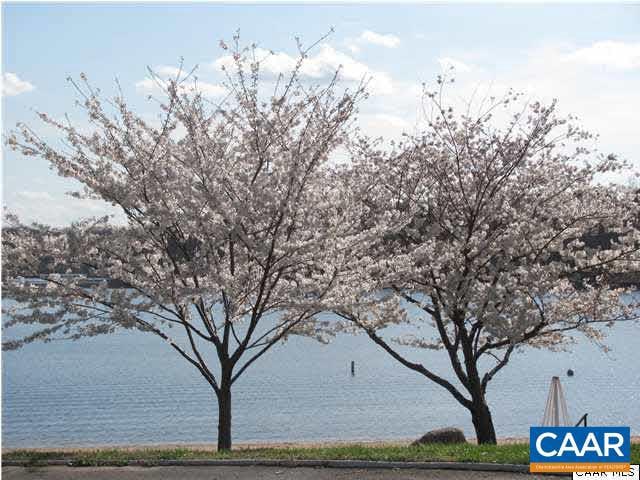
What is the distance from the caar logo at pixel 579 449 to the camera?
8672mm

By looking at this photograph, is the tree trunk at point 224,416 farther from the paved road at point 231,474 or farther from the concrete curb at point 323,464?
the paved road at point 231,474

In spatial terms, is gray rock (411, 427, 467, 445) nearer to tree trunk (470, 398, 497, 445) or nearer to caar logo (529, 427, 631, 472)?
tree trunk (470, 398, 497, 445)

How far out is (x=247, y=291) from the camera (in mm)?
11766

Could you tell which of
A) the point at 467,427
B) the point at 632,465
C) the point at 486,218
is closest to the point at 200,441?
the point at 467,427

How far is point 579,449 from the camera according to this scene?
9.16 m

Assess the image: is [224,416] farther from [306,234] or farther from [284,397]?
[284,397]

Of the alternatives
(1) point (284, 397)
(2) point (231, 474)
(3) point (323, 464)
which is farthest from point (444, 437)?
(1) point (284, 397)

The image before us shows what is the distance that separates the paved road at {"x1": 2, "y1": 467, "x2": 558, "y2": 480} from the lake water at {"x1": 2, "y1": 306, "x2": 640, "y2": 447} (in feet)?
52.6

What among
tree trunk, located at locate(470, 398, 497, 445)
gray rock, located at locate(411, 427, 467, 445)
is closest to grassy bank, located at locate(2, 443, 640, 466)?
tree trunk, located at locate(470, 398, 497, 445)

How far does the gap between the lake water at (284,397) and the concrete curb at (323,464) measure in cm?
1579

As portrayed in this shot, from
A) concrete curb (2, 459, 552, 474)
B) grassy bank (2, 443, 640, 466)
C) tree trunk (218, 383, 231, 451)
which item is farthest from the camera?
tree trunk (218, 383, 231, 451)

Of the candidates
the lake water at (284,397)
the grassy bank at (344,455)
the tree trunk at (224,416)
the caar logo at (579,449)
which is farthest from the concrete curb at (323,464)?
the lake water at (284,397)

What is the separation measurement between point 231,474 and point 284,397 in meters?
25.5

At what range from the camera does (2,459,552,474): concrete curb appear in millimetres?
8883
